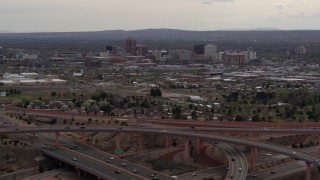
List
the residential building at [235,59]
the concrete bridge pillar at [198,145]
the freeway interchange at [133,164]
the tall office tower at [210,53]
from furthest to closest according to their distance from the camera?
the tall office tower at [210,53], the residential building at [235,59], the concrete bridge pillar at [198,145], the freeway interchange at [133,164]

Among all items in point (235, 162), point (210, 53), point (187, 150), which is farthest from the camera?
point (210, 53)

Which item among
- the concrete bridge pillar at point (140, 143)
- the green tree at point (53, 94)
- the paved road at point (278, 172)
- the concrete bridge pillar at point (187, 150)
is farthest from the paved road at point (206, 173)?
the green tree at point (53, 94)

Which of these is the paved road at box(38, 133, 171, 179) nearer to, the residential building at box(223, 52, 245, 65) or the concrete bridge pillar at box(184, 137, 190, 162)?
the concrete bridge pillar at box(184, 137, 190, 162)

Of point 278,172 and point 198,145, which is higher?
point 198,145

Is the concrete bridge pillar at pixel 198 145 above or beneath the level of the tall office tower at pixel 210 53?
above

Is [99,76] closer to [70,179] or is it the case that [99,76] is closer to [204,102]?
[204,102]

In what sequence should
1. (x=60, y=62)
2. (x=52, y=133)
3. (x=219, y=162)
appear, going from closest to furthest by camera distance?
(x=219, y=162)
(x=52, y=133)
(x=60, y=62)

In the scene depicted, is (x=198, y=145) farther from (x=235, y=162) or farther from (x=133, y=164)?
(x=133, y=164)

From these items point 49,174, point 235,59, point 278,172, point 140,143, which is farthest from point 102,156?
point 235,59

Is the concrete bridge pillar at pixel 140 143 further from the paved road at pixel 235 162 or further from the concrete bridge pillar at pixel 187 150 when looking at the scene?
the paved road at pixel 235 162

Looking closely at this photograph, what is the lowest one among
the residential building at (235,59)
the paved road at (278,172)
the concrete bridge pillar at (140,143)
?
the residential building at (235,59)

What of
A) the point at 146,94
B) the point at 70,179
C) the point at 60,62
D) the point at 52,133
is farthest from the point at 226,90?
the point at 60,62
